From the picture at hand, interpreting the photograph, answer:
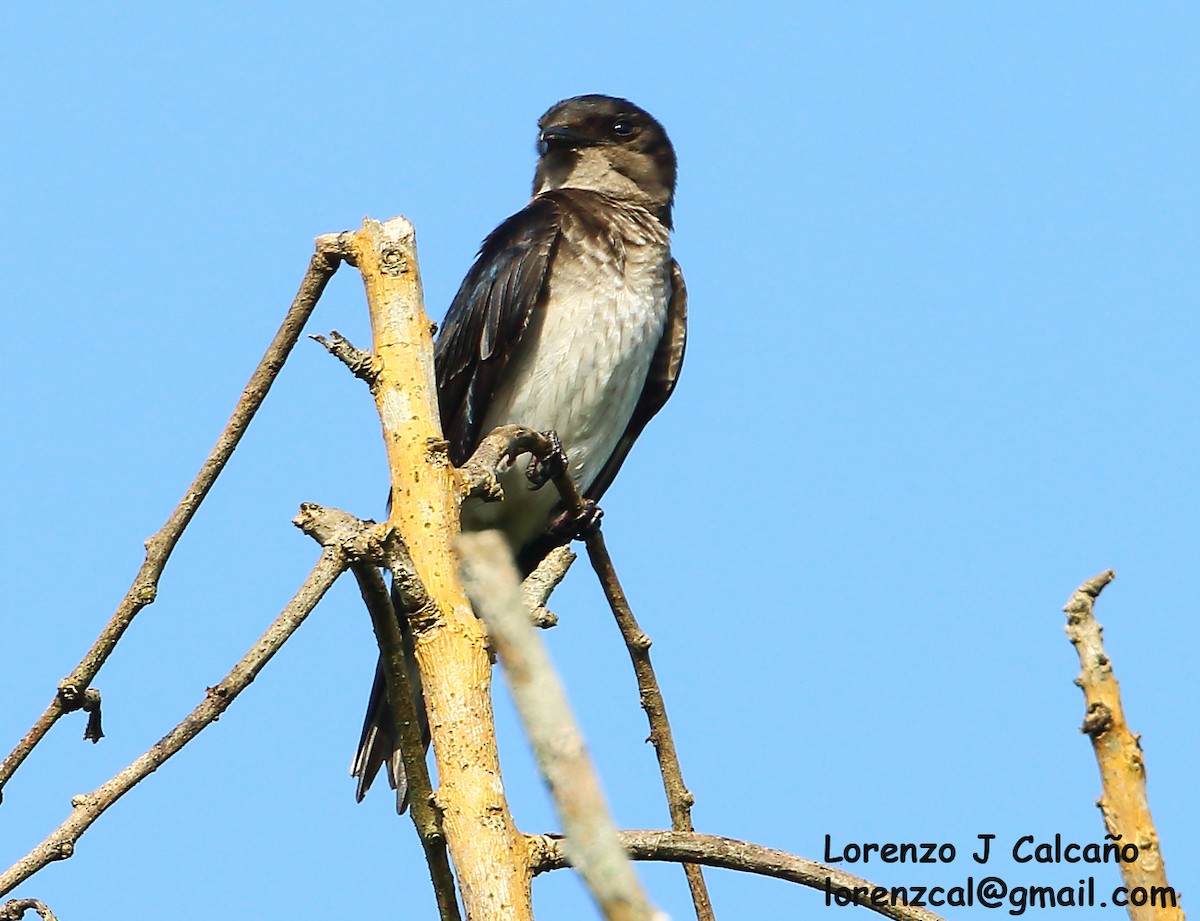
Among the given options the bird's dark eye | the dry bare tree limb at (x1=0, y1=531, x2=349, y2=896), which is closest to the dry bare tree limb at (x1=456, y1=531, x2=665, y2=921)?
the dry bare tree limb at (x1=0, y1=531, x2=349, y2=896)

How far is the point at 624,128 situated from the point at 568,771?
296 inches

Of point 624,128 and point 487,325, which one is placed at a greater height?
point 624,128

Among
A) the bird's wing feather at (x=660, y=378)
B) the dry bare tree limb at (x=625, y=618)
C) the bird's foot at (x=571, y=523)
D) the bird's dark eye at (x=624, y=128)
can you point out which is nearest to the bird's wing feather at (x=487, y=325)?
the bird's foot at (x=571, y=523)

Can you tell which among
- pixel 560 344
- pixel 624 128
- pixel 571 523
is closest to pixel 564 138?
pixel 624 128

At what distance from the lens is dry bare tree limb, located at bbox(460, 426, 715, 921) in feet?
11.0

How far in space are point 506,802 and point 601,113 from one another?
6408mm

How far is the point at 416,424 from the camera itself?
314 cm

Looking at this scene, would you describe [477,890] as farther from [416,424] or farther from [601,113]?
[601,113]

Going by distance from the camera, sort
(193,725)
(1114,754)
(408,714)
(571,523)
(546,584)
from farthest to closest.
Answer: (571,523) → (546,584) → (408,714) → (193,725) → (1114,754)

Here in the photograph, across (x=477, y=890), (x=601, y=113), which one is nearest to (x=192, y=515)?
(x=477, y=890)

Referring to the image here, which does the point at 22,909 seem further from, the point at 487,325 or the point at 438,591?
the point at 487,325

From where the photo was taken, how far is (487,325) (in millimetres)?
7133

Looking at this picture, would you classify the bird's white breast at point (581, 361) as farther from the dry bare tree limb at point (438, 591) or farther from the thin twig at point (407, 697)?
the thin twig at point (407, 697)

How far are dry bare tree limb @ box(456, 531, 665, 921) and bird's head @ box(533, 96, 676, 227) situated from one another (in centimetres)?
712
